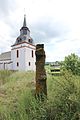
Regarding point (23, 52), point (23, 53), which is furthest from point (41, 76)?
point (23, 52)

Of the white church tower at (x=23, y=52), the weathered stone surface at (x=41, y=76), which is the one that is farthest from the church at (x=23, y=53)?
the weathered stone surface at (x=41, y=76)

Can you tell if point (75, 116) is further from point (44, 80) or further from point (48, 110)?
point (44, 80)

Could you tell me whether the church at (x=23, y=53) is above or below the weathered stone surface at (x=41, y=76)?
above

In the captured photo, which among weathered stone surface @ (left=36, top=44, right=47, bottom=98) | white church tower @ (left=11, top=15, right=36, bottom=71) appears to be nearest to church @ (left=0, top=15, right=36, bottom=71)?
white church tower @ (left=11, top=15, right=36, bottom=71)

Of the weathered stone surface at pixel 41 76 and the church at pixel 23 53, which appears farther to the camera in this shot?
the church at pixel 23 53

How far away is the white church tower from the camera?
48281 millimetres

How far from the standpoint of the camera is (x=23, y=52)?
48.7 metres

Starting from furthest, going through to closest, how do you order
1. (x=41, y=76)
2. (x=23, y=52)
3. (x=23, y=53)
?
1. (x=23, y=52)
2. (x=23, y=53)
3. (x=41, y=76)

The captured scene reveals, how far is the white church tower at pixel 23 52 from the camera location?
48.3m

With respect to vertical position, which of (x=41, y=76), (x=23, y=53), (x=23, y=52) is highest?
(x=23, y=52)

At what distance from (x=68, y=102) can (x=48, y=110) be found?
290 millimetres

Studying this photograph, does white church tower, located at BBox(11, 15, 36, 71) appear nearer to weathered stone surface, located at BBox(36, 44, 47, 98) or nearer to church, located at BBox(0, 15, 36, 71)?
church, located at BBox(0, 15, 36, 71)

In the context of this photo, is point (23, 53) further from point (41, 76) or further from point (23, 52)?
point (41, 76)

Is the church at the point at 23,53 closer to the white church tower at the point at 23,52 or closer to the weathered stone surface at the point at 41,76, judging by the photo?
the white church tower at the point at 23,52
